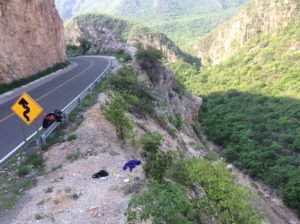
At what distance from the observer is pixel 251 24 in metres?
143

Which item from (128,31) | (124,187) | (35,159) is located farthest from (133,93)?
(128,31)

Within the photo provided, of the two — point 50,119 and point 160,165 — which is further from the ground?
point 160,165

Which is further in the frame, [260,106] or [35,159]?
[260,106]

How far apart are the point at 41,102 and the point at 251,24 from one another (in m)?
134

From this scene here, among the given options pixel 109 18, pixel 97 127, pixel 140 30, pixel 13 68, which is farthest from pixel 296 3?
pixel 97 127

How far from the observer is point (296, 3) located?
130 metres

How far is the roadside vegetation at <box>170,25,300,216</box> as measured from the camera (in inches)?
1951

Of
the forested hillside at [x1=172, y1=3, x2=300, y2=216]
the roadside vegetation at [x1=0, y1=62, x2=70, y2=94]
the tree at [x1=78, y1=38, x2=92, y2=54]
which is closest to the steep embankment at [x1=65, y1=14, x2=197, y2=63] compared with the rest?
the forested hillside at [x1=172, y1=3, x2=300, y2=216]

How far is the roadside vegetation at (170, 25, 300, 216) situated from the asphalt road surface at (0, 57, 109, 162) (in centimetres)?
2803

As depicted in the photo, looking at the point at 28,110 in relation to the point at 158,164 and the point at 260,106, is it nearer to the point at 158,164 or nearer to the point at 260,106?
the point at 158,164

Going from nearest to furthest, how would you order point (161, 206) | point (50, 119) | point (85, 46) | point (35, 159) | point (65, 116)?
point (161, 206) < point (35, 159) < point (50, 119) < point (65, 116) < point (85, 46)

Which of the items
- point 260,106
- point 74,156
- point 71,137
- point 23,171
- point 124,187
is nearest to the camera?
point 124,187

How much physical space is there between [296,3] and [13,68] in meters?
126

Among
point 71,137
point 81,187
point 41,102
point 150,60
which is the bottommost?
point 150,60
